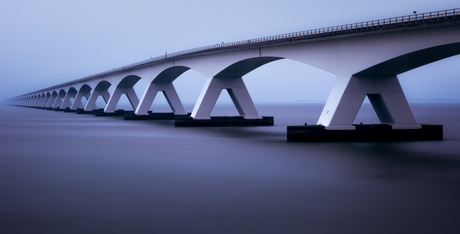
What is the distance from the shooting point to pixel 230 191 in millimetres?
12758

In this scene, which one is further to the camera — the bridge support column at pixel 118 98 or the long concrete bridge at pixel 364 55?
the bridge support column at pixel 118 98

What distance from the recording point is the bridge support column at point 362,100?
28766mm

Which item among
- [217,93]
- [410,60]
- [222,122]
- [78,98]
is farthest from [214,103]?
[78,98]

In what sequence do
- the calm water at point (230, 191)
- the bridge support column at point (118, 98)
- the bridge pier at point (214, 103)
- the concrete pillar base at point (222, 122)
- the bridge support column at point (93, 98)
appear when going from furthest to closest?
the bridge support column at point (93, 98), the bridge support column at point (118, 98), the concrete pillar base at point (222, 122), the bridge pier at point (214, 103), the calm water at point (230, 191)

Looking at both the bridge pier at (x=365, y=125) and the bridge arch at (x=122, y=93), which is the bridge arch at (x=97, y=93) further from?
the bridge pier at (x=365, y=125)

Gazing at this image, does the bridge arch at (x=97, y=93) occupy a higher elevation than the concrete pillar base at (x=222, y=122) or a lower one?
higher

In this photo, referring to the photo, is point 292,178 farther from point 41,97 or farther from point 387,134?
point 41,97

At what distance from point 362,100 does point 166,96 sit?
119 ft

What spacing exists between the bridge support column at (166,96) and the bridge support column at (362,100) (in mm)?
33743

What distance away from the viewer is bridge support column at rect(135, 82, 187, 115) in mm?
61375

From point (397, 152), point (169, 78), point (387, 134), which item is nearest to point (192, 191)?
point (397, 152)

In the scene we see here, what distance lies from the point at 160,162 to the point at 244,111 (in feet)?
95.3

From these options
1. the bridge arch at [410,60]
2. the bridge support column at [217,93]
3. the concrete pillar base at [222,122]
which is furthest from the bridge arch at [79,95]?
the bridge arch at [410,60]

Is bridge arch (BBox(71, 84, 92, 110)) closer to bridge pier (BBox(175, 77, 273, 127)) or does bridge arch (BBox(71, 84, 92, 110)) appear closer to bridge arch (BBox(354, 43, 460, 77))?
bridge pier (BBox(175, 77, 273, 127))
